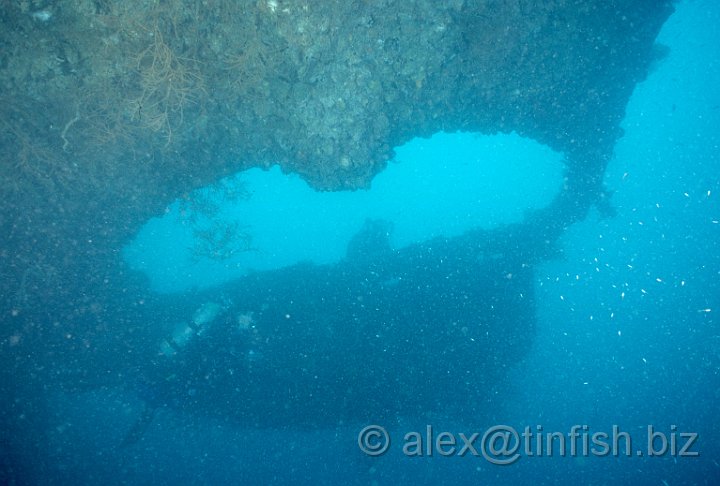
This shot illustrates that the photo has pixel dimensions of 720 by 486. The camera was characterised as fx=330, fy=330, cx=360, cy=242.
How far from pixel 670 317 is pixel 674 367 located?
6.40 meters

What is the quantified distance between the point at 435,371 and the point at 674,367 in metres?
35.3

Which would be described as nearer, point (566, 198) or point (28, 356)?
point (28, 356)

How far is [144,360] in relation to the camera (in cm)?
1062

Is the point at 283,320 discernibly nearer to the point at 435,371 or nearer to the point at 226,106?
the point at 435,371

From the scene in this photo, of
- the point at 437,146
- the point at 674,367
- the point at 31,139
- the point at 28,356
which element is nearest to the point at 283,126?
the point at 31,139

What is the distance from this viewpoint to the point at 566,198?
11922 mm

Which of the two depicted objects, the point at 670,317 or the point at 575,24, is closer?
the point at 575,24

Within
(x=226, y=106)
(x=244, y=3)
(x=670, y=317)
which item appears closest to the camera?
(x=244, y=3)

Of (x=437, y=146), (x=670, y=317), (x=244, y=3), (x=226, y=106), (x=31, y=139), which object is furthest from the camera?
(x=670, y=317)

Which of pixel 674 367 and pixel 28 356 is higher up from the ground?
pixel 674 367

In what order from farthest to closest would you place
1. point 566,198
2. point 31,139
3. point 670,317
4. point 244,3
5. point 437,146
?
point 670,317 < point 437,146 < point 566,198 < point 31,139 < point 244,3

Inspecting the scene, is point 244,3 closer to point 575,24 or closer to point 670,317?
point 575,24

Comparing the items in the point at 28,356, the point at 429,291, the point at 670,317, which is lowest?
the point at 28,356

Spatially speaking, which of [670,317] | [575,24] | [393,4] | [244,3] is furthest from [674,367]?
[244,3]
